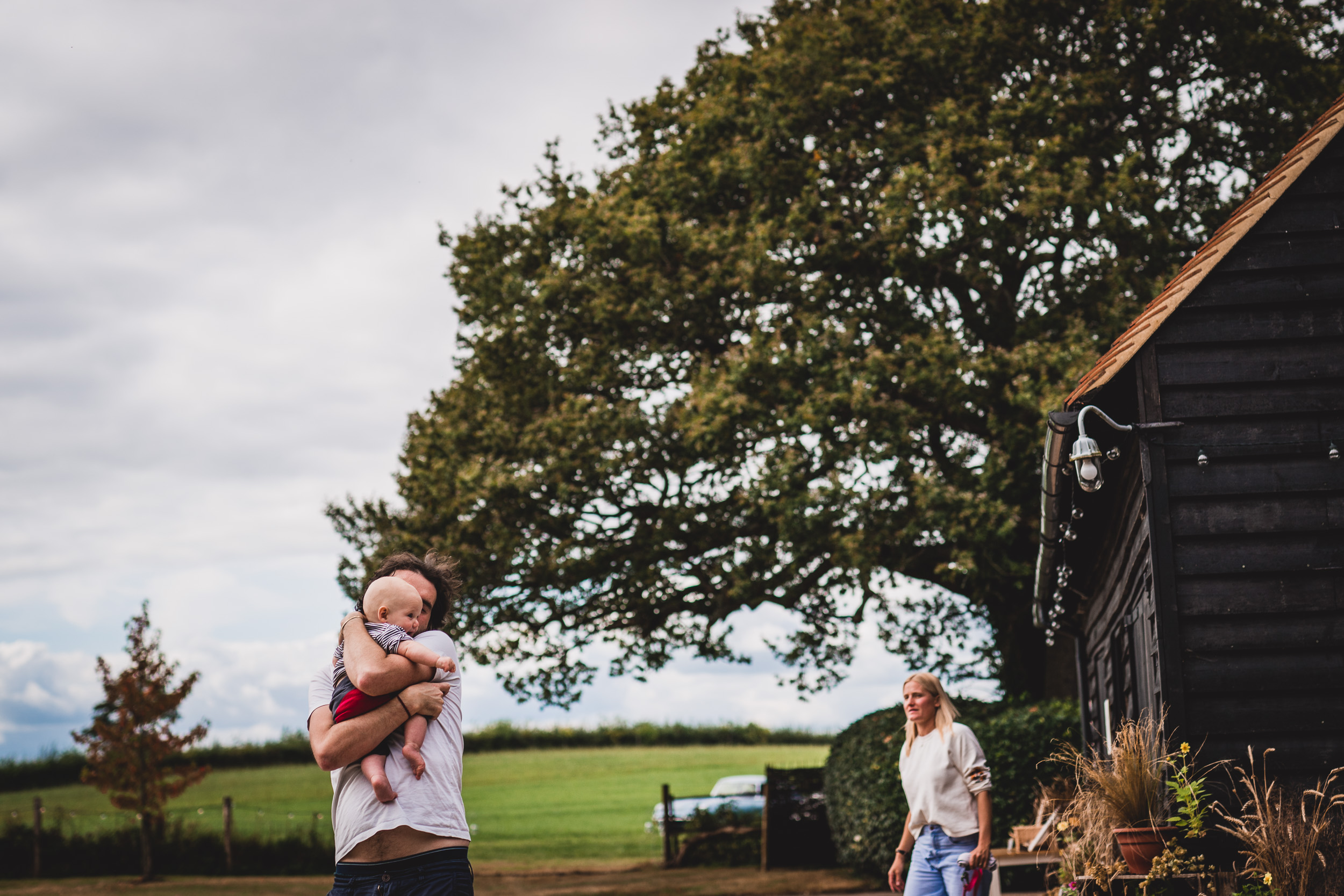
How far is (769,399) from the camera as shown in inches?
587

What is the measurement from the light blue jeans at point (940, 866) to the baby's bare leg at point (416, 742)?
13.9 ft

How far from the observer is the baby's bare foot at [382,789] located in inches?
120

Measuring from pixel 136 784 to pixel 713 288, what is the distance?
15266 mm

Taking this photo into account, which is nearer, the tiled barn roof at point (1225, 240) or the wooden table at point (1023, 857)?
the tiled barn roof at point (1225, 240)

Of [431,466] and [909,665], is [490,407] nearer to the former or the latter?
[431,466]

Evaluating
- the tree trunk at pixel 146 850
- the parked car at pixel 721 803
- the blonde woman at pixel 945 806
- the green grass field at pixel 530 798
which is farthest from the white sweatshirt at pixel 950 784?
the tree trunk at pixel 146 850

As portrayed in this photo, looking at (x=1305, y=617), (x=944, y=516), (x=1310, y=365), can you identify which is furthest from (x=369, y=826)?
(x=944, y=516)

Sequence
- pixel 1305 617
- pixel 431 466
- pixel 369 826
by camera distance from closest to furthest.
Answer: pixel 369 826 < pixel 1305 617 < pixel 431 466

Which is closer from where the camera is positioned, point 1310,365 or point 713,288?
point 1310,365

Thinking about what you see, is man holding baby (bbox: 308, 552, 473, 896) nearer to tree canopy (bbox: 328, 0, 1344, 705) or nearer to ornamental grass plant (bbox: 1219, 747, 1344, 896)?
ornamental grass plant (bbox: 1219, 747, 1344, 896)

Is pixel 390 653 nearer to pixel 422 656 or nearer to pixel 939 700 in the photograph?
pixel 422 656

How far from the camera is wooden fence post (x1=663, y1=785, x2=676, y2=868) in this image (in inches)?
837

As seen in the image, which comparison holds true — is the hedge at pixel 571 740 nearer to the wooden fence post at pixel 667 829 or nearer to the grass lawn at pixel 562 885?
the grass lawn at pixel 562 885

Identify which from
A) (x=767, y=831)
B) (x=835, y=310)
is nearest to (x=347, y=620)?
(x=835, y=310)
